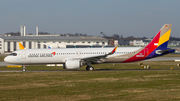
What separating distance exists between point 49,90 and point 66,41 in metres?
108

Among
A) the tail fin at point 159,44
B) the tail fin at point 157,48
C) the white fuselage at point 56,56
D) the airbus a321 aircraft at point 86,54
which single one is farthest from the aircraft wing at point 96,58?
the tail fin at point 159,44

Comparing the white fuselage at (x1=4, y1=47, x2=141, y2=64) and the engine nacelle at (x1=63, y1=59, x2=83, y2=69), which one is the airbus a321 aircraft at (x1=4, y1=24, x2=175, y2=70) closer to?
the white fuselage at (x1=4, y1=47, x2=141, y2=64)

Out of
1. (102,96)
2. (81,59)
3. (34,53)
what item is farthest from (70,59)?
(102,96)

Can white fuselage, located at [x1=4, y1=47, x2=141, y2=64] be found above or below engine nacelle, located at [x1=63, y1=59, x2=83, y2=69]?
above

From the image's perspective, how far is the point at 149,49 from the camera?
34.9 m

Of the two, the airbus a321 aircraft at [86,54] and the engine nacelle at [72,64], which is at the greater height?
the airbus a321 aircraft at [86,54]

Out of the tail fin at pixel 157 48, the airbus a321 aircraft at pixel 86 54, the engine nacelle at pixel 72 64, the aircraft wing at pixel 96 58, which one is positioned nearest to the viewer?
the engine nacelle at pixel 72 64

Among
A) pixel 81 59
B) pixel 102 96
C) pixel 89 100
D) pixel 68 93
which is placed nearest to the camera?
pixel 89 100

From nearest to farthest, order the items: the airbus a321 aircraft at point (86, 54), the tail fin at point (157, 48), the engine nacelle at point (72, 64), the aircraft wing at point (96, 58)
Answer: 1. the engine nacelle at point (72, 64)
2. the aircraft wing at point (96, 58)
3. the airbus a321 aircraft at point (86, 54)
4. the tail fin at point (157, 48)

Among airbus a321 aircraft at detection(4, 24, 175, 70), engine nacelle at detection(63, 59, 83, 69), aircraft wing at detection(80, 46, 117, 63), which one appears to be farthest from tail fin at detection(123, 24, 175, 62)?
engine nacelle at detection(63, 59, 83, 69)

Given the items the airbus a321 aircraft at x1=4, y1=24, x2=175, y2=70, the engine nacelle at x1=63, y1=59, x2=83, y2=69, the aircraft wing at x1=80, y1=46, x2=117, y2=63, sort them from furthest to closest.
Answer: the airbus a321 aircraft at x1=4, y1=24, x2=175, y2=70 → the aircraft wing at x1=80, y1=46, x2=117, y2=63 → the engine nacelle at x1=63, y1=59, x2=83, y2=69

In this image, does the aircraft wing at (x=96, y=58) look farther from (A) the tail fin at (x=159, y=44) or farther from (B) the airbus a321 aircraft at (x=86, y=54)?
(A) the tail fin at (x=159, y=44)

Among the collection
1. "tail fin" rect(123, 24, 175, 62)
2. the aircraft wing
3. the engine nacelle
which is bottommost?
the engine nacelle

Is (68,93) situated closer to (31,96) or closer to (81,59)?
(31,96)
